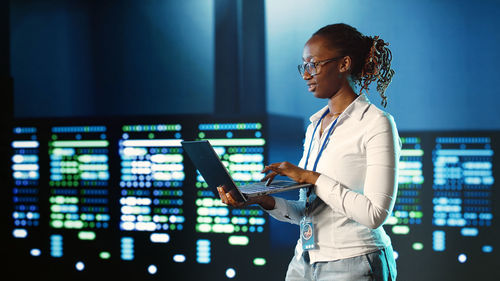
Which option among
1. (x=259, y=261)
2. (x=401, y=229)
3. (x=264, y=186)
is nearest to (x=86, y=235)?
(x=259, y=261)

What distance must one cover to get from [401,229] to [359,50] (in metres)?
1.37

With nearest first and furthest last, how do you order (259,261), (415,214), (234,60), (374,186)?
(374,186)
(415,214)
(259,261)
(234,60)

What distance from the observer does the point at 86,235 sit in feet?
9.70

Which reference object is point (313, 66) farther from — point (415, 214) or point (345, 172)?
point (415, 214)

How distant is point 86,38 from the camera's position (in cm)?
330

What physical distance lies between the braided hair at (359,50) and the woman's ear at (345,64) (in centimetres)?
1

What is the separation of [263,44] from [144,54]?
2.56 ft

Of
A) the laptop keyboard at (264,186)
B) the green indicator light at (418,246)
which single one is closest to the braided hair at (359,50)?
the laptop keyboard at (264,186)

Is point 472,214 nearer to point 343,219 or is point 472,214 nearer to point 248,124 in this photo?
point 248,124

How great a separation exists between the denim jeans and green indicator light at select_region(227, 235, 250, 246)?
134 cm

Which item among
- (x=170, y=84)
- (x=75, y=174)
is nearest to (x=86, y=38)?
(x=170, y=84)

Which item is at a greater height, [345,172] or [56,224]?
[345,172]

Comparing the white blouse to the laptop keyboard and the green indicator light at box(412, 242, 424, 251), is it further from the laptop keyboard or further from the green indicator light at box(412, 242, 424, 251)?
the green indicator light at box(412, 242, 424, 251)

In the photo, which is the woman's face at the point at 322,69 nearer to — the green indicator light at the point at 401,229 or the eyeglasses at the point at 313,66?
the eyeglasses at the point at 313,66
